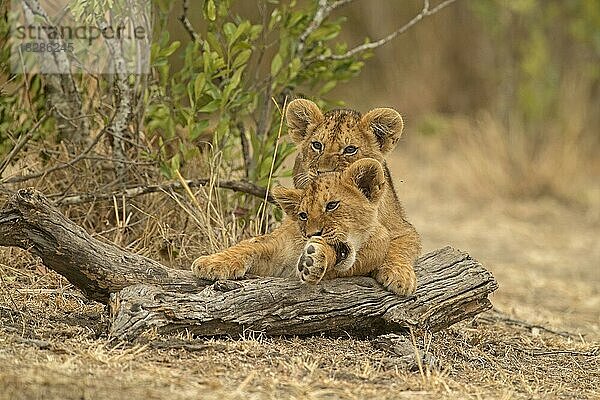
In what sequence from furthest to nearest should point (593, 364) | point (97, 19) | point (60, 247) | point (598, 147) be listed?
point (598, 147), point (97, 19), point (593, 364), point (60, 247)

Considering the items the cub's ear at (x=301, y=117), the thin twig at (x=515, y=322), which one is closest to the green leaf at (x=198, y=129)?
the cub's ear at (x=301, y=117)

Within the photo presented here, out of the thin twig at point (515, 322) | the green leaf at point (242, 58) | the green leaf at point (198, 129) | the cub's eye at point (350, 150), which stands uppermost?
the green leaf at point (242, 58)

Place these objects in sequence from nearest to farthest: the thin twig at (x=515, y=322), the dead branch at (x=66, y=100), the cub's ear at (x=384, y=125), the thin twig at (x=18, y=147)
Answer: the cub's ear at (x=384, y=125) → the thin twig at (x=18, y=147) → the dead branch at (x=66, y=100) → the thin twig at (x=515, y=322)

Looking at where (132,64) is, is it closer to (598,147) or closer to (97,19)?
(97,19)

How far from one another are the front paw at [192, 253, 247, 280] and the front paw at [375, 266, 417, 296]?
1.92ft

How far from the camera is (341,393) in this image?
350 cm

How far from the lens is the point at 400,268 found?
4203 mm

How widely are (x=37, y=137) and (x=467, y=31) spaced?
9.43 meters

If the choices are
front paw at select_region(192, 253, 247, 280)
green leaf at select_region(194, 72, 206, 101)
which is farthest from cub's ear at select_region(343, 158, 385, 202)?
green leaf at select_region(194, 72, 206, 101)

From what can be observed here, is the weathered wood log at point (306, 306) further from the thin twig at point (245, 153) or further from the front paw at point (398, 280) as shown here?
the thin twig at point (245, 153)

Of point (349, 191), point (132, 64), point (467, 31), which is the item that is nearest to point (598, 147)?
point (467, 31)

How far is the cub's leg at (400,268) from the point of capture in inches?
163

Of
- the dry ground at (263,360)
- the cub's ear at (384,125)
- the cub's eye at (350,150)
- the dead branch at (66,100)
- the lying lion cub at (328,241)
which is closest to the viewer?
the dry ground at (263,360)

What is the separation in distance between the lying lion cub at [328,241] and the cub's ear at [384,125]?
1.69ft
